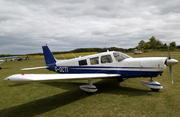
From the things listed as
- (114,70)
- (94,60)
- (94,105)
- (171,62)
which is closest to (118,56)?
(114,70)

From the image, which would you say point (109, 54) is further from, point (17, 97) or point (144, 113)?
point (17, 97)

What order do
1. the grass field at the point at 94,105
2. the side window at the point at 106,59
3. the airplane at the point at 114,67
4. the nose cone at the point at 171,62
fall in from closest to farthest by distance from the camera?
1. the grass field at the point at 94,105
2. the nose cone at the point at 171,62
3. the airplane at the point at 114,67
4. the side window at the point at 106,59

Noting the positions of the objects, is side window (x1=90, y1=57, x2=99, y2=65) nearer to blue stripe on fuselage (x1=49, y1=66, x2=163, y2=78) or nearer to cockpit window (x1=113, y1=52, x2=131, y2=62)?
blue stripe on fuselage (x1=49, y1=66, x2=163, y2=78)

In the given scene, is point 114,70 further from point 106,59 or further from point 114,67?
point 106,59

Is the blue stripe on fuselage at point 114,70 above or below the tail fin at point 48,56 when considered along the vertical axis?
below

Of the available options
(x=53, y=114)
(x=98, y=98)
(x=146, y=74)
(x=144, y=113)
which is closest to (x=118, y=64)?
(x=146, y=74)

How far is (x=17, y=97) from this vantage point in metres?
6.41

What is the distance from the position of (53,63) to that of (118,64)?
18.2 ft

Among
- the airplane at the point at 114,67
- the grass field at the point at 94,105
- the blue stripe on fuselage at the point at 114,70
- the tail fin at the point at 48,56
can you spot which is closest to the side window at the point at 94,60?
the airplane at the point at 114,67

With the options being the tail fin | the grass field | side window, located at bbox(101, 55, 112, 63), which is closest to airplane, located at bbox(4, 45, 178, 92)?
side window, located at bbox(101, 55, 112, 63)

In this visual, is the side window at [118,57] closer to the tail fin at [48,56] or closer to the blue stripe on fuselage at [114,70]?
the blue stripe on fuselage at [114,70]

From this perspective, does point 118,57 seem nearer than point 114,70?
No

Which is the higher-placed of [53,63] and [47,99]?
[53,63]

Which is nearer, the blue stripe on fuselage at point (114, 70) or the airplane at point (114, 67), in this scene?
the airplane at point (114, 67)
